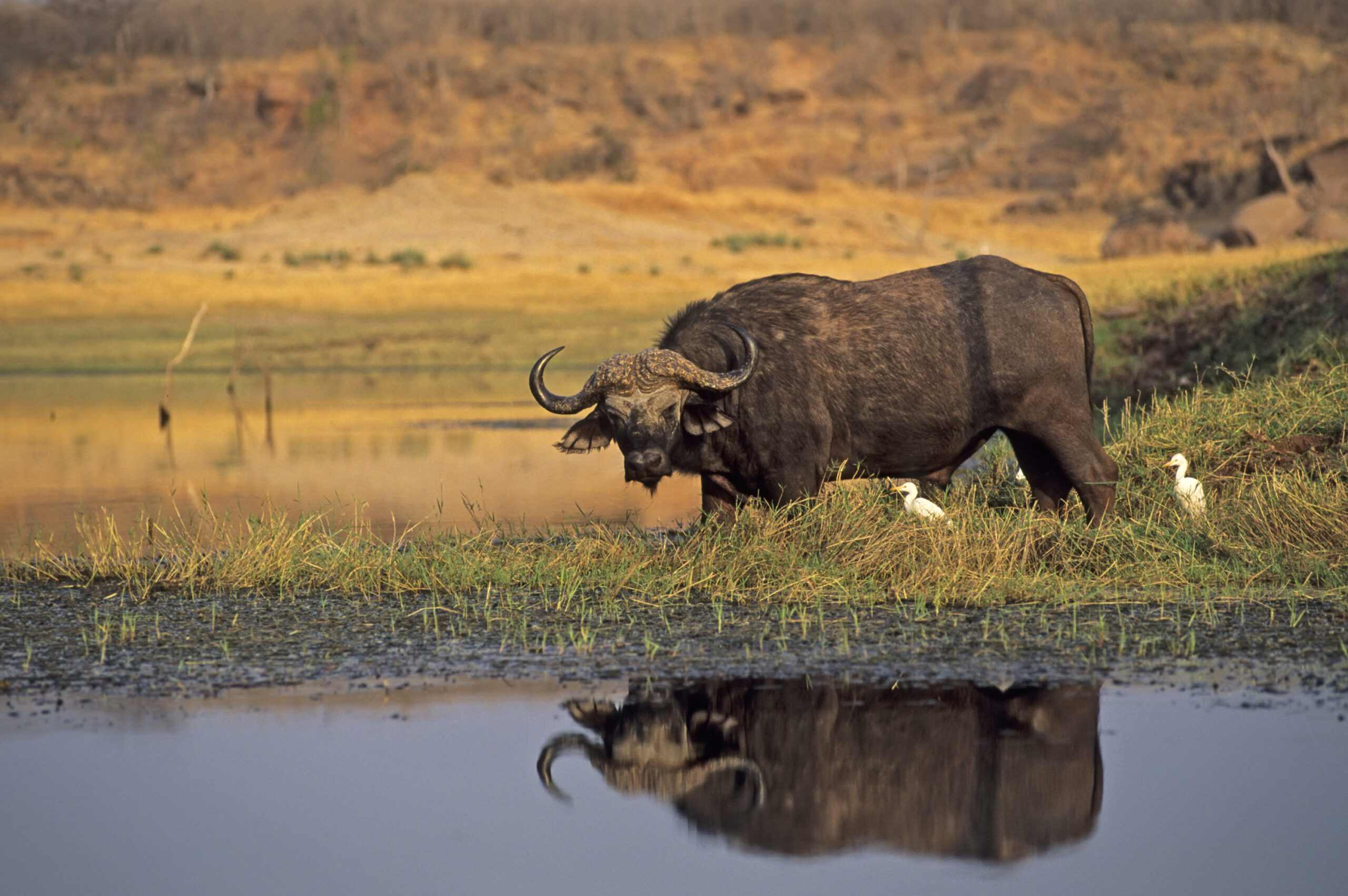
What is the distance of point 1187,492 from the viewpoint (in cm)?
874

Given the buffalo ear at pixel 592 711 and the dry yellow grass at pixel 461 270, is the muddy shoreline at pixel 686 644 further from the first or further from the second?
the dry yellow grass at pixel 461 270

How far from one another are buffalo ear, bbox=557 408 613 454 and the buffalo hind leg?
7.26 ft

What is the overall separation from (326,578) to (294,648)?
4.52 feet

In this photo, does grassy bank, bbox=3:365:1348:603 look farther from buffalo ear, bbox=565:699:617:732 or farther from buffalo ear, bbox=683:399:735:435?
buffalo ear, bbox=565:699:617:732

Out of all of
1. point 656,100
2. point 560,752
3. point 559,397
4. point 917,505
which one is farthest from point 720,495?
point 656,100

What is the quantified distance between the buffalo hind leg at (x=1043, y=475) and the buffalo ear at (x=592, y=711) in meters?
3.89

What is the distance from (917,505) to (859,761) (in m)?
4.09

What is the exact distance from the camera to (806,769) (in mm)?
4793

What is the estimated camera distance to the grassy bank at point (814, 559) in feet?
23.8

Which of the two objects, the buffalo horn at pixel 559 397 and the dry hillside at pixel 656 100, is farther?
the dry hillside at pixel 656 100

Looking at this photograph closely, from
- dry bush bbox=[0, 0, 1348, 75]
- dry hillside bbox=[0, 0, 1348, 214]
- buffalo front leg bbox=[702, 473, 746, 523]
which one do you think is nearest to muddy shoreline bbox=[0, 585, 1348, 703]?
buffalo front leg bbox=[702, 473, 746, 523]

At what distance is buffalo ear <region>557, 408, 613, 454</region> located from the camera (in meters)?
8.45

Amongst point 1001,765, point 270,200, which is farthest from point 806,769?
point 270,200

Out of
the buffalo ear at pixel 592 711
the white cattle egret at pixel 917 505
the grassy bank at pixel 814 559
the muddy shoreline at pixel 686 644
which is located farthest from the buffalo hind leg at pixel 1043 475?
the buffalo ear at pixel 592 711
